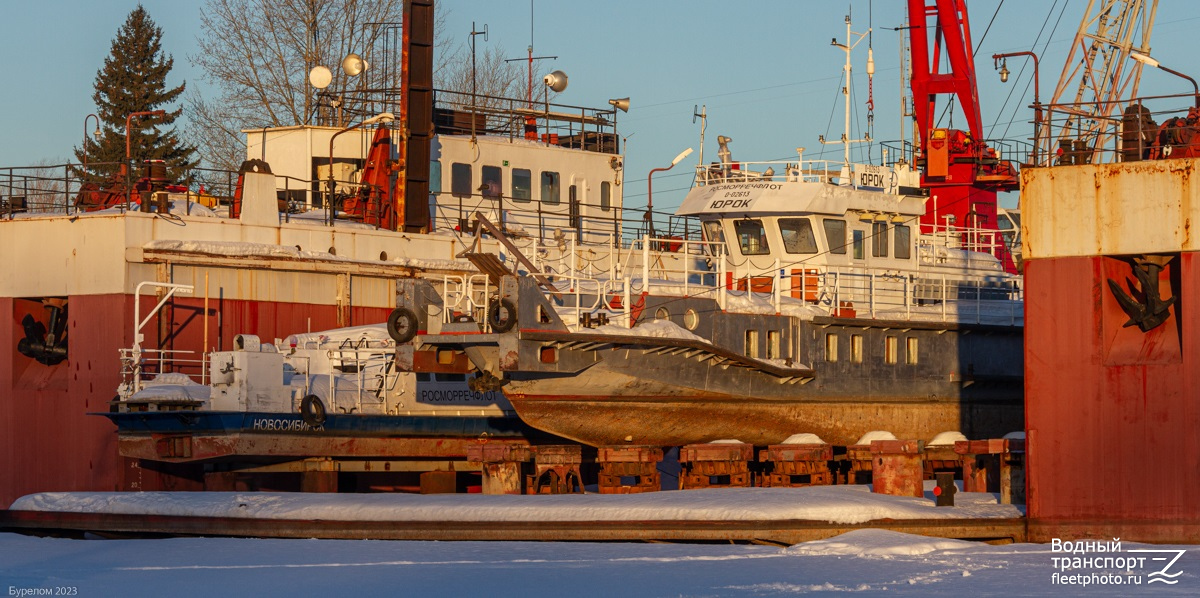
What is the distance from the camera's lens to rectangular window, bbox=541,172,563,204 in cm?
3316

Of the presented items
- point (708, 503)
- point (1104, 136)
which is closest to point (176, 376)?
point (708, 503)

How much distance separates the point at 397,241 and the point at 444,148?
340cm

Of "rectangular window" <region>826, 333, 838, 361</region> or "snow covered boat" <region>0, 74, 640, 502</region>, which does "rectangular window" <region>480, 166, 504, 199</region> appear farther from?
"rectangular window" <region>826, 333, 838, 361</region>

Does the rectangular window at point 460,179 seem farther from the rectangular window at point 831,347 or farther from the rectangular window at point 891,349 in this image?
the rectangular window at point 891,349

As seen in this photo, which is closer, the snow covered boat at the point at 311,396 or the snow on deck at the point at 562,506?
the snow on deck at the point at 562,506

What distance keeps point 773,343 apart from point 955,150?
12.1 meters

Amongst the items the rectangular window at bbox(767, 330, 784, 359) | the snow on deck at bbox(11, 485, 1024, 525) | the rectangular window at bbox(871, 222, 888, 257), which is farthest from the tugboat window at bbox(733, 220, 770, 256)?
the snow on deck at bbox(11, 485, 1024, 525)

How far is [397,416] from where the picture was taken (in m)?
23.7

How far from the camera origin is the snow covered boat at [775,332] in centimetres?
2186

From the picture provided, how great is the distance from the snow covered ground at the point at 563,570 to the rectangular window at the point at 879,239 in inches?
438

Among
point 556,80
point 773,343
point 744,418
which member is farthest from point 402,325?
point 556,80

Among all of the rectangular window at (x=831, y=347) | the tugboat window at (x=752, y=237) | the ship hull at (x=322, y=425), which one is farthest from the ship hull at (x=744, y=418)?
the tugboat window at (x=752, y=237)

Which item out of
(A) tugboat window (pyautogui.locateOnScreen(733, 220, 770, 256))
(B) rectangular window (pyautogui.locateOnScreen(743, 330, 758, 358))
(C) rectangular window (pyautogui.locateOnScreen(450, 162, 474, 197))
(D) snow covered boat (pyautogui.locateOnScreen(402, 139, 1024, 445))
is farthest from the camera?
(C) rectangular window (pyautogui.locateOnScreen(450, 162, 474, 197))

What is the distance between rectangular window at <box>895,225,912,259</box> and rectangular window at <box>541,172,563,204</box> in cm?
845
